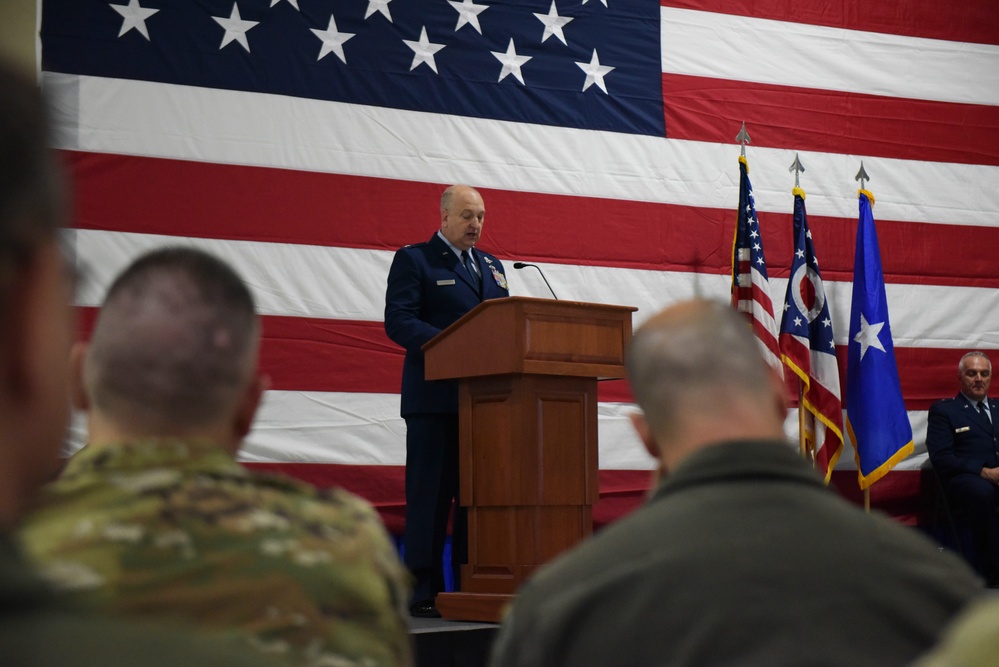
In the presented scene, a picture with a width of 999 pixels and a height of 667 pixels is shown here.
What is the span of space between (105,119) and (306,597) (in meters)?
4.01

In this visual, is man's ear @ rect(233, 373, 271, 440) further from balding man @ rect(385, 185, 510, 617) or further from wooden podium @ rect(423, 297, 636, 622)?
balding man @ rect(385, 185, 510, 617)

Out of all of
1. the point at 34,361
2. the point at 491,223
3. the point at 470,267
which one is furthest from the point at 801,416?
the point at 34,361

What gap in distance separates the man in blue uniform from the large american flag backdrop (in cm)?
19

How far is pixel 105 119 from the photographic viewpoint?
4.48 m

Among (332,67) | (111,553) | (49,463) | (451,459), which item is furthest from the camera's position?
(332,67)

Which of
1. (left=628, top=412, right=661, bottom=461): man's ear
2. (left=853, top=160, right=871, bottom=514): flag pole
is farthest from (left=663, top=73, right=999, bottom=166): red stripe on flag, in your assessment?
(left=628, top=412, right=661, bottom=461): man's ear

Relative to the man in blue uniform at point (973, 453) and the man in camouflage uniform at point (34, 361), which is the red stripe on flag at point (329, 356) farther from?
the man in camouflage uniform at point (34, 361)

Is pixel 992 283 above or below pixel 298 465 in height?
above

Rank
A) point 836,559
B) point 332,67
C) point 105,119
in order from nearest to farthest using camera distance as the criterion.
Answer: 1. point 836,559
2. point 105,119
3. point 332,67

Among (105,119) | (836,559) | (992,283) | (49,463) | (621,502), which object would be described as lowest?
(621,502)

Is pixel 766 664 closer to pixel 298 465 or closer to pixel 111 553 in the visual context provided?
pixel 111 553

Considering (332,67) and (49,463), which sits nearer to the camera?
(49,463)

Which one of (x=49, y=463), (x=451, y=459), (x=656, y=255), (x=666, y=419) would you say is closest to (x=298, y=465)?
(x=451, y=459)

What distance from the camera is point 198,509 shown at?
34.1 inches
